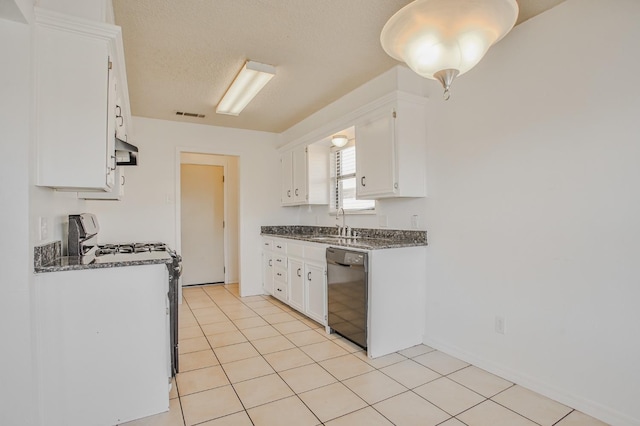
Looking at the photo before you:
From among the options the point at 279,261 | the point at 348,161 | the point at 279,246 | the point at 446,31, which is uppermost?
the point at 446,31

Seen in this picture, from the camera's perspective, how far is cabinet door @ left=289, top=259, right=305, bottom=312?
12.4 feet

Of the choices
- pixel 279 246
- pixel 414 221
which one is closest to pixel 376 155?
pixel 414 221

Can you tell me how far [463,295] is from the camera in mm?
2670

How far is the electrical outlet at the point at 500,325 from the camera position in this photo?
239 centimetres

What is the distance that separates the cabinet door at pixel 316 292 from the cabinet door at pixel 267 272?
1088 mm

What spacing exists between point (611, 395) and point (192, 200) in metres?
5.45

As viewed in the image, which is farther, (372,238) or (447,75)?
(372,238)

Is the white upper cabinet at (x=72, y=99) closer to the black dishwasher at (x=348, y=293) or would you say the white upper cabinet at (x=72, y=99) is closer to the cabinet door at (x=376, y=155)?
the black dishwasher at (x=348, y=293)

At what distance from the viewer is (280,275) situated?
4.33 metres

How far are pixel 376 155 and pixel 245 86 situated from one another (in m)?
1.45

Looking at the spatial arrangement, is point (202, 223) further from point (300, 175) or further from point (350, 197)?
point (350, 197)

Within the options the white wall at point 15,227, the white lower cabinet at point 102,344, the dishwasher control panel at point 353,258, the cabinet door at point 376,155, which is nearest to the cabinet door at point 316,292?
the dishwasher control panel at point 353,258

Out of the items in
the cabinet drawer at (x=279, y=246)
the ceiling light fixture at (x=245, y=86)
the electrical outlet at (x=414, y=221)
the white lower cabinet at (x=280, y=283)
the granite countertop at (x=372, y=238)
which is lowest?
the white lower cabinet at (x=280, y=283)

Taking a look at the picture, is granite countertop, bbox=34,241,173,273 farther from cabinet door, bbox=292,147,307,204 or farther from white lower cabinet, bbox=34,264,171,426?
cabinet door, bbox=292,147,307,204
